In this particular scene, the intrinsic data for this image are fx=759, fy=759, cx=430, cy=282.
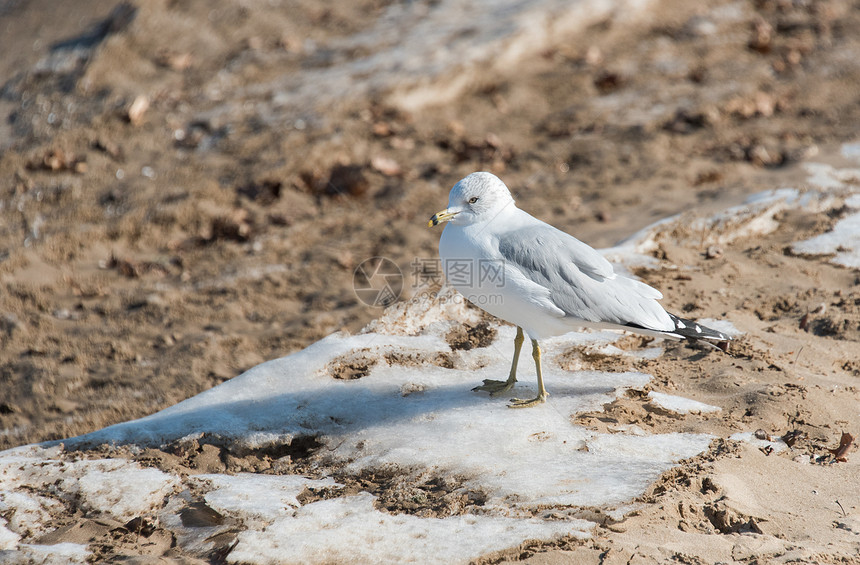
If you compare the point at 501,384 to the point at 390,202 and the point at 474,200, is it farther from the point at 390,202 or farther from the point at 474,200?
the point at 390,202

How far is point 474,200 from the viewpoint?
12.3 ft

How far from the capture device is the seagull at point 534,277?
140 inches

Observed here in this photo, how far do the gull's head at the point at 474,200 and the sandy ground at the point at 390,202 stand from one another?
1048 mm

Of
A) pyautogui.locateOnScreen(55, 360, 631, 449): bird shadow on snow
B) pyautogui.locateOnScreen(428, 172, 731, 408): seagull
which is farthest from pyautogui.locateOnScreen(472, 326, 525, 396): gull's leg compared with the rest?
pyautogui.locateOnScreen(428, 172, 731, 408): seagull

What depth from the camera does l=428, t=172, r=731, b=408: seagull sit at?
356 cm

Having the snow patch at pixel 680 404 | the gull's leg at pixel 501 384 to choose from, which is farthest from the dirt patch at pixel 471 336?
the snow patch at pixel 680 404

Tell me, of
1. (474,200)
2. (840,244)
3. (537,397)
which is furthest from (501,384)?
(840,244)

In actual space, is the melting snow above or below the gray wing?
below

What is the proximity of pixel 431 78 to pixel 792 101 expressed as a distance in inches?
159

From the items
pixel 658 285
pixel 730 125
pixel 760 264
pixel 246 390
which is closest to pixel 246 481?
pixel 246 390

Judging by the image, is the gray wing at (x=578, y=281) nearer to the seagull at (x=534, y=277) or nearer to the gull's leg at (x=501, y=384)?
the seagull at (x=534, y=277)

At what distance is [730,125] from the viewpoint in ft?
26.7

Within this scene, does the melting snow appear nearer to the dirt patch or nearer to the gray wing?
the gray wing

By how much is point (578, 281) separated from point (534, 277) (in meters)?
0.22
